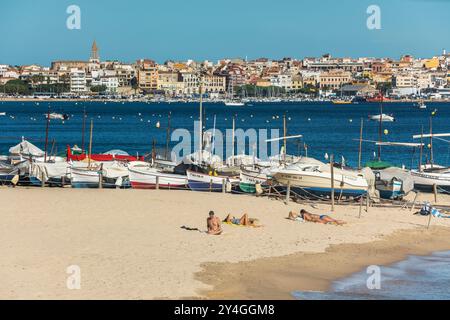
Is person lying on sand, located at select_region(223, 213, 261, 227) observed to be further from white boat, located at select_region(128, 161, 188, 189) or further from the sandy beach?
white boat, located at select_region(128, 161, 188, 189)

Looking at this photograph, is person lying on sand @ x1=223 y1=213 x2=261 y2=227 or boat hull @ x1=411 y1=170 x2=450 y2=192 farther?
boat hull @ x1=411 y1=170 x2=450 y2=192

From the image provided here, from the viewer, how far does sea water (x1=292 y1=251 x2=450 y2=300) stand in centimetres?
1636

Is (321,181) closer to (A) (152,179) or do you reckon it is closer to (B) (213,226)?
(A) (152,179)

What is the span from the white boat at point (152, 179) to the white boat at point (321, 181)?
3.38 m

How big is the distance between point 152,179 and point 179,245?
11652mm

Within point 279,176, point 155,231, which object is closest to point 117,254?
point 155,231

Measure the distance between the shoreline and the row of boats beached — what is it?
5529 mm

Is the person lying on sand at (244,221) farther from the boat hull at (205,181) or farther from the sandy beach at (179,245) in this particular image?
the boat hull at (205,181)

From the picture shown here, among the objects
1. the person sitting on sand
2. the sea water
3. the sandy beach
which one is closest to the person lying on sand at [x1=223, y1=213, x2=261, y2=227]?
the sandy beach

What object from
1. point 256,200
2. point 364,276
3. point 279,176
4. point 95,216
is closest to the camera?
point 364,276

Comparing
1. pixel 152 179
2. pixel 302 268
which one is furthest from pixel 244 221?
pixel 152 179
